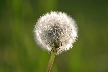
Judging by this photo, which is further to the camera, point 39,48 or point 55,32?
point 39,48

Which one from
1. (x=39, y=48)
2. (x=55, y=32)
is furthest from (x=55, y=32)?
(x=39, y=48)

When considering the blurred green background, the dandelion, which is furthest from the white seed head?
the blurred green background

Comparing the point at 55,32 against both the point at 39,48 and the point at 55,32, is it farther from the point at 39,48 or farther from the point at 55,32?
the point at 39,48

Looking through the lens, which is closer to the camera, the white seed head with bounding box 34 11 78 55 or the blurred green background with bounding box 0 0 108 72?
the white seed head with bounding box 34 11 78 55

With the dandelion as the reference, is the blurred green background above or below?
above

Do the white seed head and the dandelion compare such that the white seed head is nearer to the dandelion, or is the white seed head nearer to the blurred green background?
the dandelion
